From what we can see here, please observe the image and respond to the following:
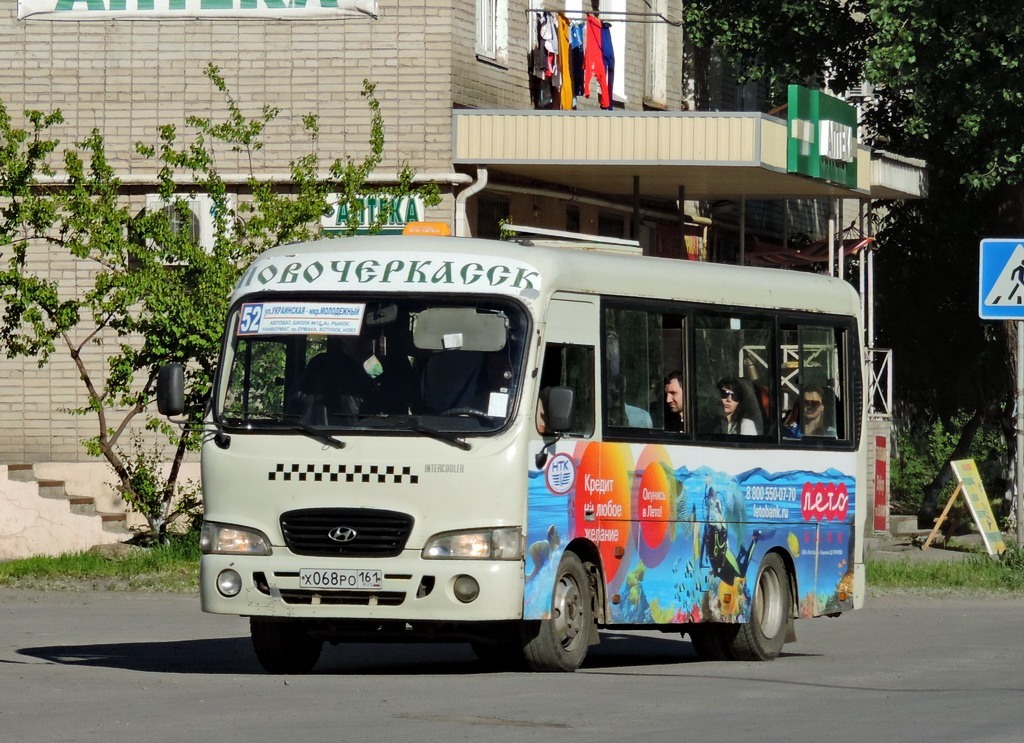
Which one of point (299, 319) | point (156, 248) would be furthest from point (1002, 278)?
point (299, 319)

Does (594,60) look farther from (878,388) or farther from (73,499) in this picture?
(73,499)

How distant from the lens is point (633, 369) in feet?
45.0

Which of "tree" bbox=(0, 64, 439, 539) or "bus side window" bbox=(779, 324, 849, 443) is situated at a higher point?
"tree" bbox=(0, 64, 439, 539)

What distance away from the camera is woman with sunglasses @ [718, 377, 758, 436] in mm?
14586

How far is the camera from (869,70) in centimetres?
3131

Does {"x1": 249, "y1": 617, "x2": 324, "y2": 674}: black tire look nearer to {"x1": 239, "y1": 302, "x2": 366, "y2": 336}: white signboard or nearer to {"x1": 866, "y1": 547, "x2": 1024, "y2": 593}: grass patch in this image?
{"x1": 239, "y1": 302, "x2": 366, "y2": 336}: white signboard

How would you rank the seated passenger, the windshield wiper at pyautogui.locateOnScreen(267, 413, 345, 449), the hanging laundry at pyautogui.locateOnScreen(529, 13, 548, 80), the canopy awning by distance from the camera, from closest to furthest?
the windshield wiper at pyautogui.locateOnScreen(267, 413, 345, 449) < the seated passenger < the hanging laundry at pyautogui.locateOnScreen(529, 13, 548, 80) < the canopy awning

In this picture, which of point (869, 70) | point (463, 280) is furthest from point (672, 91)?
point (463, 280)

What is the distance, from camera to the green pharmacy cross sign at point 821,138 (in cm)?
2661

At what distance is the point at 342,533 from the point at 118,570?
28.9ft

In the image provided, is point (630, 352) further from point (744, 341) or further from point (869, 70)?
point (869, 70)

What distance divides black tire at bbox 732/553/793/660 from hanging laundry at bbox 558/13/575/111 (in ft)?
44.4

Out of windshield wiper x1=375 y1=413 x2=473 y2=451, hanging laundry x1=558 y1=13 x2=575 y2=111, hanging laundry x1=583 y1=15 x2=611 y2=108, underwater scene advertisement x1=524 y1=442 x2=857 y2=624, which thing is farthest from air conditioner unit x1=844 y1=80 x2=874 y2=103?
windshield wiper x1=375 y1=413 x2=473 y2=451

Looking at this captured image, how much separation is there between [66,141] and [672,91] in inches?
408
